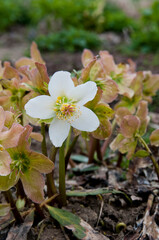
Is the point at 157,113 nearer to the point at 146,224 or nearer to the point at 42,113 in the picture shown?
the point at 146,224

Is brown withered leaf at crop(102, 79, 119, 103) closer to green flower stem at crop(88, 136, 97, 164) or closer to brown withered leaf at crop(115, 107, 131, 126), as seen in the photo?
brown withered leaf at crop(115, 107, 131, 126)

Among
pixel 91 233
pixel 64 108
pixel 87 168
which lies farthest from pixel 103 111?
pixel 87 168

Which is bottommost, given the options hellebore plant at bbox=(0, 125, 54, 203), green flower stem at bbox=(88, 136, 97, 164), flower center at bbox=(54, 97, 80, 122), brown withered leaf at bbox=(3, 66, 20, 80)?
green flower stem at bbox=(88, 136, 97, 164)

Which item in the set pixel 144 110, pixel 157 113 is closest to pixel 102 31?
pixel 157 113

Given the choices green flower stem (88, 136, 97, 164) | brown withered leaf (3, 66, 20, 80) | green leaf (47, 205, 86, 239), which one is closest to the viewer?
green leaf (47, 205, 86, 239)

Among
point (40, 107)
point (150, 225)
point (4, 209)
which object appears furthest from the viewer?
point (150, 225)

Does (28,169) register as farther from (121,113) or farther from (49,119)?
(121,113)

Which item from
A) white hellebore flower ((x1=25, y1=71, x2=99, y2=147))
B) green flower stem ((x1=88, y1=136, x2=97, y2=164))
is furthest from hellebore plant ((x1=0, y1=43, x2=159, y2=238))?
green flower stem ((x1=88, y1=136, x2=97, y2=164))
